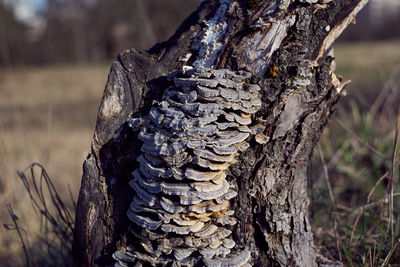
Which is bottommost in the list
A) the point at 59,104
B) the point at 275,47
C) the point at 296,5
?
the point at 275,47

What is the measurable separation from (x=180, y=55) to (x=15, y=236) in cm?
285

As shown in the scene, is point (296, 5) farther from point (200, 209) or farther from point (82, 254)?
point (82, 254)

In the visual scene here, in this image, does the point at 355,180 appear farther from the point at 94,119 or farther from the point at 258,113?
the point at 94,119

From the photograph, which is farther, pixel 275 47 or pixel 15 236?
pixel 15 236

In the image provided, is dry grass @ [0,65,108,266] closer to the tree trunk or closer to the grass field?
the grass field

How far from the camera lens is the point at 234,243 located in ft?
5.59

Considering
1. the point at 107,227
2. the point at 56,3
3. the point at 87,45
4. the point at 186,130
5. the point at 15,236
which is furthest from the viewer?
the point at 87,45

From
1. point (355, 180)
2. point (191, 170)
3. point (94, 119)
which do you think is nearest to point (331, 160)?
point (355, 180)

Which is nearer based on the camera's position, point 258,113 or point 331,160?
point 258,113

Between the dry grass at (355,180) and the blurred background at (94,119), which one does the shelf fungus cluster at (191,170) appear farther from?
the dry grass at (355,180)

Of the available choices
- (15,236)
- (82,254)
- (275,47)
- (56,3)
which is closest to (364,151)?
(275,47)

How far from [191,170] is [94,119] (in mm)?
9085

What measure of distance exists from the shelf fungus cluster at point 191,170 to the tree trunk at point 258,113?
5.3 inches

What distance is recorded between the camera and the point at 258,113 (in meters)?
1.75
